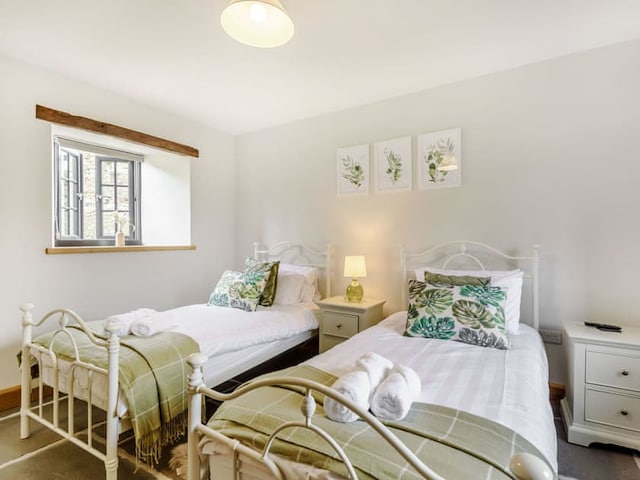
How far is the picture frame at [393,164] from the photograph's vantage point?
9.37 ft

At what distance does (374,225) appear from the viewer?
3029 mm

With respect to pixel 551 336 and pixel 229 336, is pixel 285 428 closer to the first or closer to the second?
pixel 229 336

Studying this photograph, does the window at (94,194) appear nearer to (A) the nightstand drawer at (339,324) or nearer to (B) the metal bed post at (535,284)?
(A) the nightstand drawer at (339,324)

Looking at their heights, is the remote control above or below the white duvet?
above

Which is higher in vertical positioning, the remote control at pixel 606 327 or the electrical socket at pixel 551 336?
the remote control at pixel 606 327

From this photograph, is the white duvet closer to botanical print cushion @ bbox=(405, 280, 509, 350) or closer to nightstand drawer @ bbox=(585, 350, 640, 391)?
botanical print cushion @ bbox=(405, 280, 509, 350)

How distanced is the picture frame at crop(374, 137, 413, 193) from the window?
8.13ft

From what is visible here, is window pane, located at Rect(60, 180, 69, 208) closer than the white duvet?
No

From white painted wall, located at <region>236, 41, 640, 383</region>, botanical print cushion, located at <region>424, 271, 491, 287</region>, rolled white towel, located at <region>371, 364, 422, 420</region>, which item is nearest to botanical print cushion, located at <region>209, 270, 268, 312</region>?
white painted wall, located at <region>236, 41, 640, 383</region>

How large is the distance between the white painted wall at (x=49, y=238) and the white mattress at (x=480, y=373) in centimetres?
217

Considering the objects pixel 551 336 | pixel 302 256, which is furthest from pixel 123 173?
pixel 551 336

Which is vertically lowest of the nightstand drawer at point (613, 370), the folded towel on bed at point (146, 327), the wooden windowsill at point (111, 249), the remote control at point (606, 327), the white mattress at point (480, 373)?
the nightstand drawer at point (613, 370)

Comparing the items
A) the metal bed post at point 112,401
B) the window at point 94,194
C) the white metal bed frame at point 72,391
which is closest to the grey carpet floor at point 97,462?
the white metal bed frame at point 72,391

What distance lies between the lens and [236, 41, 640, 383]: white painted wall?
7.00 ft
